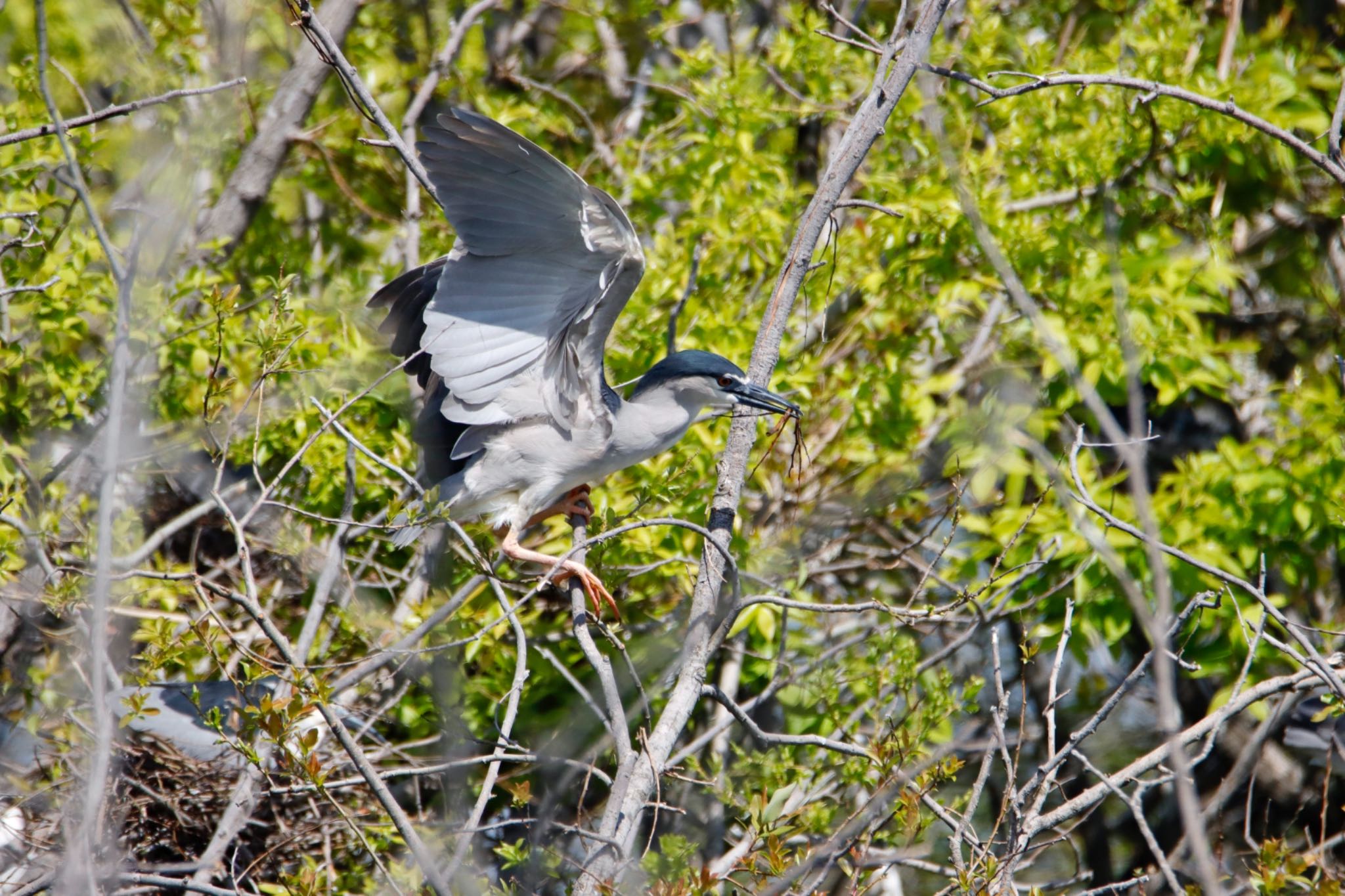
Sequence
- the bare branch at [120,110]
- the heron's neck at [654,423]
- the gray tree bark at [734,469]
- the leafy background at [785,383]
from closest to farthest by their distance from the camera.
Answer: the bare branch at [120,110]
the gray tree bark at [734,469]
the heron's neck at [654,423]
the leafy background at [785,383]

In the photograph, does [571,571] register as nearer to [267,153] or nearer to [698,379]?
[698,379]

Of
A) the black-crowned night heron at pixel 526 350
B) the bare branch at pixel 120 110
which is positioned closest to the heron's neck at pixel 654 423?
the black-crowned night heron at pixel 526 350

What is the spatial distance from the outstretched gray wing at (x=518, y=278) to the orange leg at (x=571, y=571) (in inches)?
14.6

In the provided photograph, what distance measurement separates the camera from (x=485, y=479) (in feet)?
11.3

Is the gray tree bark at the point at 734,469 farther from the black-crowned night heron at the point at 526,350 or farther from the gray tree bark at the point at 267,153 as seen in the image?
the gray tree bark at the point at 267,153

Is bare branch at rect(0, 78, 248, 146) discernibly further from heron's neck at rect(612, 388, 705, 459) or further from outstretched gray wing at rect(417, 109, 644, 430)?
heron's neck at rect(612, 388, 705, 459)

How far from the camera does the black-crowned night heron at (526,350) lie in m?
2.95

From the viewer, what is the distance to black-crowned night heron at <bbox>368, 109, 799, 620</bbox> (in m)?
2.95

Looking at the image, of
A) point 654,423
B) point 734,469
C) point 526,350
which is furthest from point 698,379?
point 734,469

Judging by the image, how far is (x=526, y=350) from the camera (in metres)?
3.22

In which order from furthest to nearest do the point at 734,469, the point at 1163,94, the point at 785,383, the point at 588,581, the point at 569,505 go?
the point at 785,383 → the point at 569,505 → the point at 588,581 → the point at 734,469 → the point at 1163,94

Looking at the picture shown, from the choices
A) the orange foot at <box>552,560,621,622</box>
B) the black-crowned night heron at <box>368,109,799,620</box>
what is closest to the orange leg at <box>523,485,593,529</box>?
the black-crowned night heron at <box>368,109,799,620</box>

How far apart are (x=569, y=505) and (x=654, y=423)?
46cm

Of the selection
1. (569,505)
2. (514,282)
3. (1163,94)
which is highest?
(1163,94)
